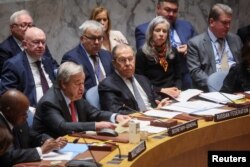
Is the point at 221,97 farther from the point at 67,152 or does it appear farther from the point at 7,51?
the point at 7,51

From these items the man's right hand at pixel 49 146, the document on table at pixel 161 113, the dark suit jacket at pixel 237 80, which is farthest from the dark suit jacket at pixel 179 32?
the man's right hand at pixel 49 146

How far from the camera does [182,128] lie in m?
3.79

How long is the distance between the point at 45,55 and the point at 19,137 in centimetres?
198

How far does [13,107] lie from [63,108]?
2.07 ft

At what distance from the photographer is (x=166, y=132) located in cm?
378

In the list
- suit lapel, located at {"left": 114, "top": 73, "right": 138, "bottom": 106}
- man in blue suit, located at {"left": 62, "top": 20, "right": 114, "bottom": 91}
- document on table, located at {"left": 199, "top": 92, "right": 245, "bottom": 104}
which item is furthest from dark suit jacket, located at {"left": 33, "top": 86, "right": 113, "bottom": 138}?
man in blue suit, located at {"left": 62, "top": 20, "right": 114, "bottom": 91}

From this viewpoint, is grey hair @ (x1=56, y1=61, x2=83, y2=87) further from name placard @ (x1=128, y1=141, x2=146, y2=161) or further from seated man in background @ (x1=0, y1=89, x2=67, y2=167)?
name placard @ (x1=128, y1=141, x2=146, y2=161)

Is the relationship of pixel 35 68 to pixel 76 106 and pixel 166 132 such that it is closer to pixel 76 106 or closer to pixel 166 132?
pixel 76 106

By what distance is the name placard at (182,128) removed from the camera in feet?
12.1

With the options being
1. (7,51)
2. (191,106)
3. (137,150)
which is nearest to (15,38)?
(7,51)

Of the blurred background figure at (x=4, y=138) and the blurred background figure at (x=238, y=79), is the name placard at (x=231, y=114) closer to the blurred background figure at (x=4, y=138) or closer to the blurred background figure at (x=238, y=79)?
the blurred background figure at (x=238, y=79)

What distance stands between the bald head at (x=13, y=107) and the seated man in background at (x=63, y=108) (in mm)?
502

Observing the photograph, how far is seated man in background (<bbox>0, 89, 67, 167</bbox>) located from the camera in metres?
3.23

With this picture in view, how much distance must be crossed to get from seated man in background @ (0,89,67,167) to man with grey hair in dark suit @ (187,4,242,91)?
7.64 ft
